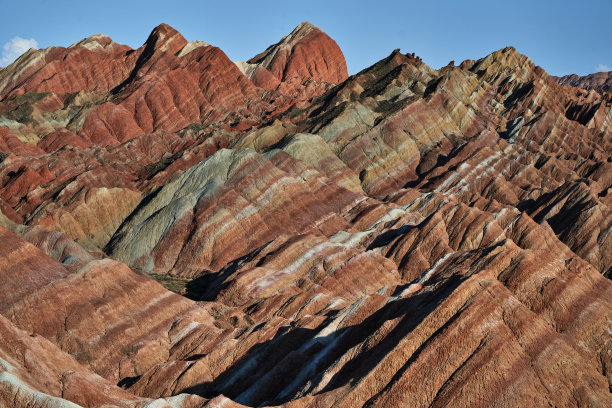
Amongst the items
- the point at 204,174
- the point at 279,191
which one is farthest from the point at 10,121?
the point at 279,191

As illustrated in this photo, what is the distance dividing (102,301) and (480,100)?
432 feet

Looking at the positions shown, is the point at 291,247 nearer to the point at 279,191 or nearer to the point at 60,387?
the point at 279,191

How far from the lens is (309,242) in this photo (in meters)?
82.4

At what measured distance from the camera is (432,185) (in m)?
121

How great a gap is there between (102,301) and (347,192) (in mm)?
57820

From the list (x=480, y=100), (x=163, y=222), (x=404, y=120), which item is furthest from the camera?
(x=480, y=100)

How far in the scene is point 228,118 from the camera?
17838 centimetres

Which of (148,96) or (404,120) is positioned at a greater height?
(148,96)

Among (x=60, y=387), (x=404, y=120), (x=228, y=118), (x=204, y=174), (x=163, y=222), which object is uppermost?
(x=228, y=118)

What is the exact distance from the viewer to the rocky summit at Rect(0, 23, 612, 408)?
3603 centimetres

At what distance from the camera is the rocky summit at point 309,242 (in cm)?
3603

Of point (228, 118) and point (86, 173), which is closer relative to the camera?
point (86, 173)

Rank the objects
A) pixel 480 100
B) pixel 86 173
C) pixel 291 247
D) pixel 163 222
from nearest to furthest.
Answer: pixel 291 247 → pixel 163 222 → pixel 86 173 → pixel 480 100

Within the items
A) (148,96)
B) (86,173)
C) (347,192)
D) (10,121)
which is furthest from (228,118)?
(347,192)
